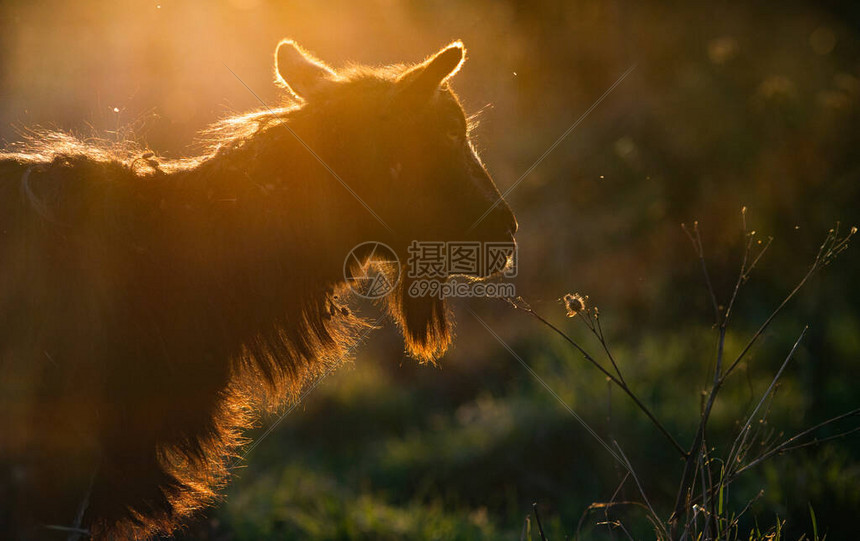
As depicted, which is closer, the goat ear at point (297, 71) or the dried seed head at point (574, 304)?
the dried seed head at point (574, 304)

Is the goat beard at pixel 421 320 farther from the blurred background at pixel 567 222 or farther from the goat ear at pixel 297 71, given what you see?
the blurred background at pixel 567 222

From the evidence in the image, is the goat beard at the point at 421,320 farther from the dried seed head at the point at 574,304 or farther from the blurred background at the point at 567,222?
the blurred background at the point at 567,222

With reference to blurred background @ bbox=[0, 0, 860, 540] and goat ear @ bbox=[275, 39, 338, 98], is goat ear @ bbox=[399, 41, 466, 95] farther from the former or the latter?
→ blurred background @ bbox=[0, 0, 860, 540]

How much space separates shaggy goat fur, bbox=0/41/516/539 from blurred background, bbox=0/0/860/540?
797mm

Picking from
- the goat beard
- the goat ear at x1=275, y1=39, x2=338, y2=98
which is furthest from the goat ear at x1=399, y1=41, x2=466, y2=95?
the goat beard

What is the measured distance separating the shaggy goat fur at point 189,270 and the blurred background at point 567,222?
2.61 feet

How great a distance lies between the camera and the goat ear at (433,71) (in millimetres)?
3094

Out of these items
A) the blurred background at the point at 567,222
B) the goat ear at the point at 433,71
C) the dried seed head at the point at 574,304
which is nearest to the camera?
the dried seed head at the point at 574,304

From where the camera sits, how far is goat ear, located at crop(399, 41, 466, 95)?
3094mm

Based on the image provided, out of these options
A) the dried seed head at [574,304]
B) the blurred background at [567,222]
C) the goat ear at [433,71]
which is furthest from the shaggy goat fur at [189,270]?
the blurred background at [567,222]

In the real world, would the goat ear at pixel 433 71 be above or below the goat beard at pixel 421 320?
above

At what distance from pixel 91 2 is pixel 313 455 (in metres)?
6.30

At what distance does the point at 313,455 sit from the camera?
27.7 ft

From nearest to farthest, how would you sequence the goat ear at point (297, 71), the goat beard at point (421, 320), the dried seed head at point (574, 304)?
the dried seed head at point (574, 304)
the goat ear at point (297, 71)
the goat beard at point (421, 320)
